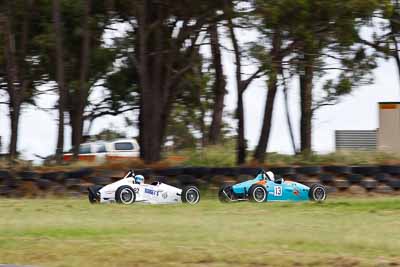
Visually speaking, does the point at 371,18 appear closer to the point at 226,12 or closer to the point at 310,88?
the point at 226,12

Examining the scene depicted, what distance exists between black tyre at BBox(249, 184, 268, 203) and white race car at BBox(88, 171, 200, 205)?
4.03 feet

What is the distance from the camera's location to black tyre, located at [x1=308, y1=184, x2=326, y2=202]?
864 inches

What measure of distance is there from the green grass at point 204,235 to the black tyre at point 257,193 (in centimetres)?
154

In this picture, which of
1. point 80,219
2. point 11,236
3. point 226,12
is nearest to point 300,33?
point 226,12

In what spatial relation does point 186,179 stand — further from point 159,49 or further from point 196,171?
point 159,49

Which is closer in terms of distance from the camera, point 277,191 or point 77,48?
point 277,191

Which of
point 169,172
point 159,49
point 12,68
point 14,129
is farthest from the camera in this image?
point 14,129

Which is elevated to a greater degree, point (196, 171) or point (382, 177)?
point (196, 171)

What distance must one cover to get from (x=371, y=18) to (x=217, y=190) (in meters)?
7.07

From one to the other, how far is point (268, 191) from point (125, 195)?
3.13m

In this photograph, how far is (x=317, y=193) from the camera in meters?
22.1

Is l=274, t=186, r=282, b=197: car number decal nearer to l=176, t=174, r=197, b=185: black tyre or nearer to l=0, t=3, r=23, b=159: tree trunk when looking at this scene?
l=176, t=174, r=197, b=185: black tyre

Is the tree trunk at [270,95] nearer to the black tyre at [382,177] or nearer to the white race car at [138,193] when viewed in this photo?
the black tyre at [382,177]

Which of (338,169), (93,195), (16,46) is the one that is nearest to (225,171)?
(338,169)
